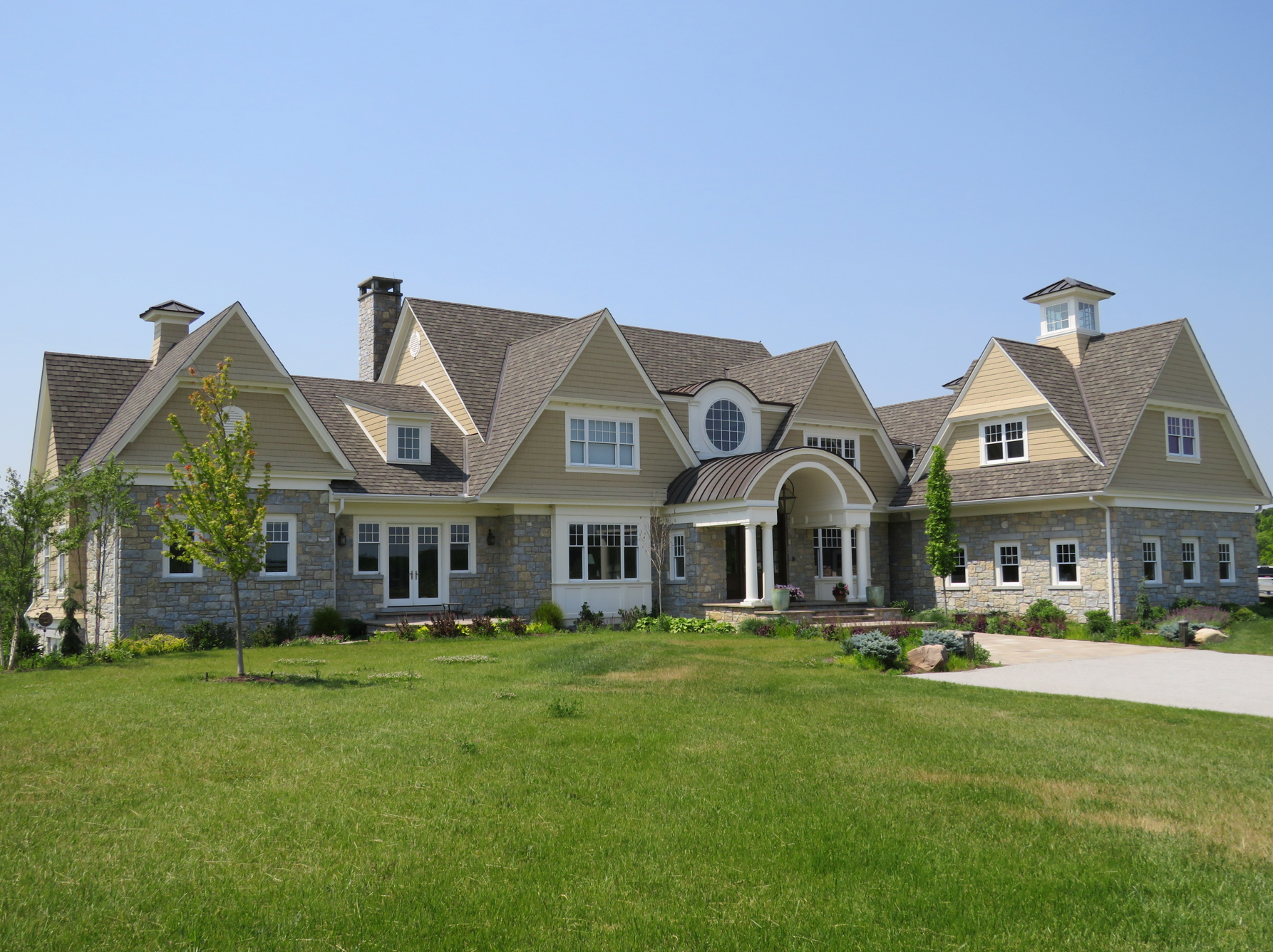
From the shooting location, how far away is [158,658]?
19484mm

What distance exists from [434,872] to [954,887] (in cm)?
329

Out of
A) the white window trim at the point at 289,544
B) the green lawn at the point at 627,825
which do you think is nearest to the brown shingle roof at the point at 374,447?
the white window trim at the point at 289,544

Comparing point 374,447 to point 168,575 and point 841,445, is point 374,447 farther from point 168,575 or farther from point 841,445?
point 841,445

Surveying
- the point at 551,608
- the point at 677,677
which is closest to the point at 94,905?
the point at 677,677

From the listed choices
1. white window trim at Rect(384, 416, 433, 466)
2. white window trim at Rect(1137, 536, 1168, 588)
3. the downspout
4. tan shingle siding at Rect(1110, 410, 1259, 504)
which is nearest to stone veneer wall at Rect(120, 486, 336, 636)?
white window trim at Rect(384, 416, 433, 466)

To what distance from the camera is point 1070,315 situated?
101ft

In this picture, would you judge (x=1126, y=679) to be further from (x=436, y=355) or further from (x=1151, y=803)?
(x=436, y=355)

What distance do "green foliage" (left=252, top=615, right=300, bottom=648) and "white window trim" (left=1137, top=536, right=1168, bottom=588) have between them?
20751mm

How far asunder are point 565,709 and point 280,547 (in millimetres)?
13764

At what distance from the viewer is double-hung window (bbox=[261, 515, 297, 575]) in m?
23.5

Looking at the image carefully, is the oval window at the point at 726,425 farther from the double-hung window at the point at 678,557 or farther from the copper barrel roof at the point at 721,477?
the double-hung window at the point at 678,557

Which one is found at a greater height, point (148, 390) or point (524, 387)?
point (524, 387)

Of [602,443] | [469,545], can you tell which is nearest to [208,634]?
[469,545]

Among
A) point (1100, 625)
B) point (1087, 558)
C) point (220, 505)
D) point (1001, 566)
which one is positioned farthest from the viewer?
point (1001, 566)
